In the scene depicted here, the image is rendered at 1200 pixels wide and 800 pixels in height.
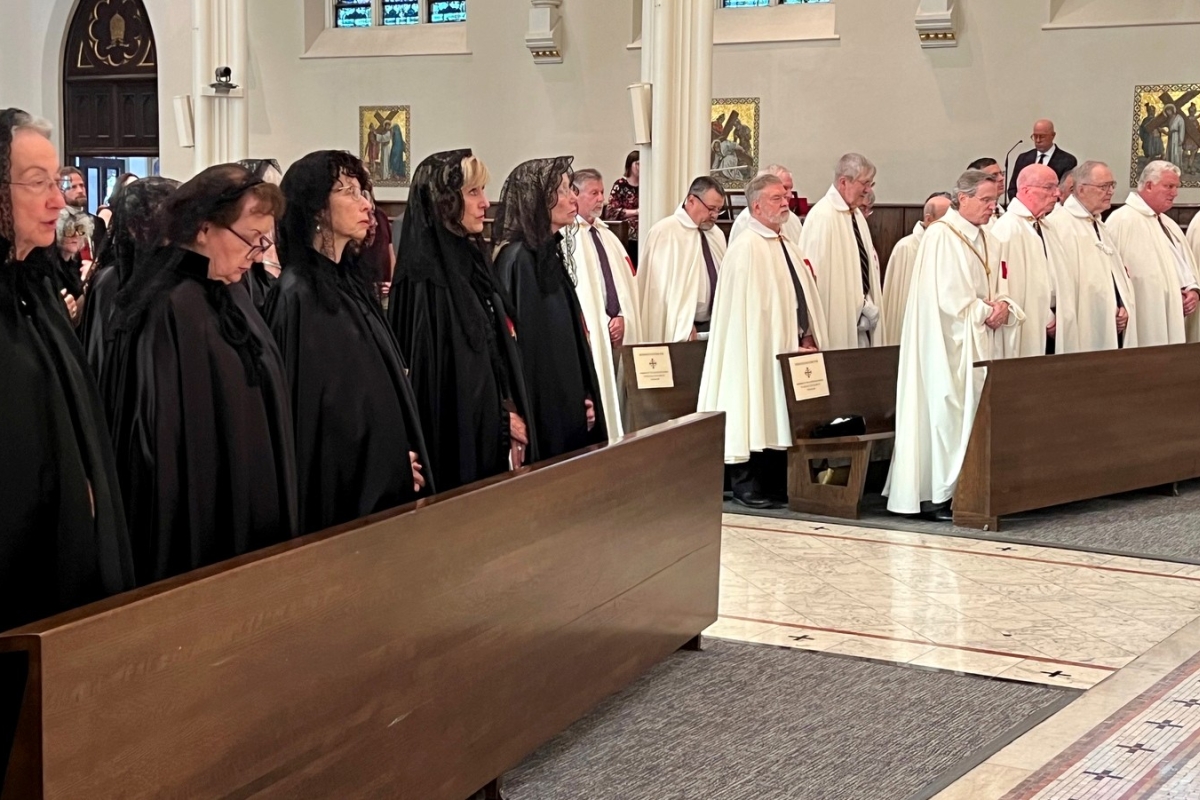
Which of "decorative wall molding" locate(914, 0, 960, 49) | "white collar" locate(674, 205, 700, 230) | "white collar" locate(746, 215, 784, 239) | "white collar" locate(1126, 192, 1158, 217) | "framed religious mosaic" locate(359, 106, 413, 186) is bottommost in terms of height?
"white collar" locate(746, 215, 784, 239)

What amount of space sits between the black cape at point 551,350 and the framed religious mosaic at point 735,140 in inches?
435

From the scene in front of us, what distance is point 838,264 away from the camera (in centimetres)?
934

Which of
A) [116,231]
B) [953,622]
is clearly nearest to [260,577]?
[116,231]

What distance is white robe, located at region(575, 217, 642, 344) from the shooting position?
9.01 metres

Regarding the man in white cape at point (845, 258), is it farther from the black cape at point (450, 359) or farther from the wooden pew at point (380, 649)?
the black cape at point (450, 359)

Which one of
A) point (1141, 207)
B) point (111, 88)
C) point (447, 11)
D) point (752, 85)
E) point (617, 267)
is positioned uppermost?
point (447, 11)

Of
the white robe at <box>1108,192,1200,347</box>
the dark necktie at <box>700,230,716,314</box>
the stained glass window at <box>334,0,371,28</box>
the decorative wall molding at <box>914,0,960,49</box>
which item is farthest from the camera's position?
the stained glass window at <box>334,0,371,28</box>

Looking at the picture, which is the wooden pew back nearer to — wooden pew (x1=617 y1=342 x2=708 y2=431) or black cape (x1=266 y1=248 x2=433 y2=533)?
wooden pew (x1=617 y1=342 x2=708 y2=431)

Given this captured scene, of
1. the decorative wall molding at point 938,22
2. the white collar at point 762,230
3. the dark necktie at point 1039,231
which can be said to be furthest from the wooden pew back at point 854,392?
the decorative wall molding at point 938,22

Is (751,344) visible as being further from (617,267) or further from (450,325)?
(450,325)

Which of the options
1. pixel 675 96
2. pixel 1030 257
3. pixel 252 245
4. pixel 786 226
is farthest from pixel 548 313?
pixel 675 96

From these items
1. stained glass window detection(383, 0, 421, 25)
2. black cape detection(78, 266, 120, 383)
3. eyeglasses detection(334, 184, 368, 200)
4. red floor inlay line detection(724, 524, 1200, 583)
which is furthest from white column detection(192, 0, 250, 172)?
eyeglasses detection(334, 184, 368, 200)

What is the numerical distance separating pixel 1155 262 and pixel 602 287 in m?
3.62

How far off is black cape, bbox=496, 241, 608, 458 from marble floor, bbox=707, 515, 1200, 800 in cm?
99
